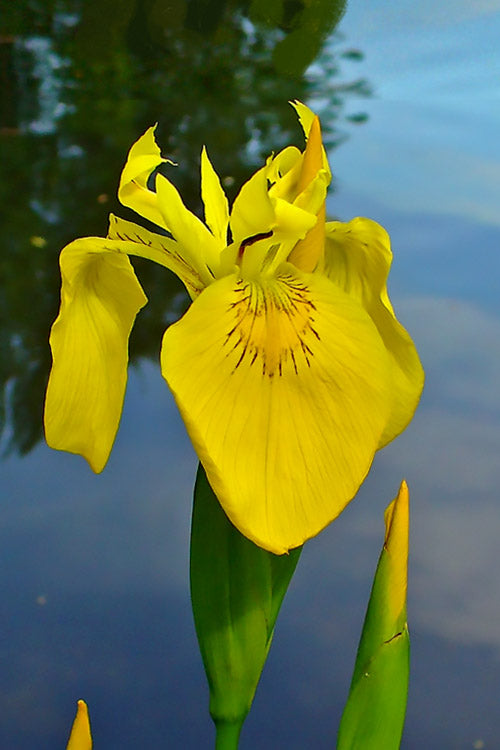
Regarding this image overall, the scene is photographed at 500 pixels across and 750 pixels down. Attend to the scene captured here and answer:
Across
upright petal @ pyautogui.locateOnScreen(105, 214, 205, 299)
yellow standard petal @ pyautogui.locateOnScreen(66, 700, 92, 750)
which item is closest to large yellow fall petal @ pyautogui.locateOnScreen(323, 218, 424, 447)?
upright petal @ pyautogui.locateOnScreen(105, 214, 205, 299)

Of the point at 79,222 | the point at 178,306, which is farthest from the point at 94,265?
the point at 79,222

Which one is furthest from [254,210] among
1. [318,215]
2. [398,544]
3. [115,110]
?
[115,110]

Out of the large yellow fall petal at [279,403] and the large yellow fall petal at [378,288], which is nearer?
the large yellow fall petal at [279,403]

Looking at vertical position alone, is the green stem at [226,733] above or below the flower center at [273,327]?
below

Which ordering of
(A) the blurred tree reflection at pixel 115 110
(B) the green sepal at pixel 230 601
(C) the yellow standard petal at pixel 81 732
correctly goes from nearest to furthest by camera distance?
(C) the yellow standard petal at pixel 81 732
(B) the green sepal at pixel 230 601
(A) the blurred tree reflection at pixel 115 110

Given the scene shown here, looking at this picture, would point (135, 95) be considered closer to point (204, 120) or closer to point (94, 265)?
point (204, 120)

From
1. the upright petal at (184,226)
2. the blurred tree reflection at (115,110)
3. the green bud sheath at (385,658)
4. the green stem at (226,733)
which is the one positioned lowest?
the blurred tree reflection at (115,110)

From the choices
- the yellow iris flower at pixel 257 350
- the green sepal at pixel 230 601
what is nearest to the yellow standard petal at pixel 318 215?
the yellow iris flower at pixel 257 350

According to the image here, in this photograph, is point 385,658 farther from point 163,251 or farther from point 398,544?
point 163,251

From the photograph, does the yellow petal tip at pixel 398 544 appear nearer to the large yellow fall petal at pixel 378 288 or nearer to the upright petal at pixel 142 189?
the large yellow fall petal at pixel 378 288
